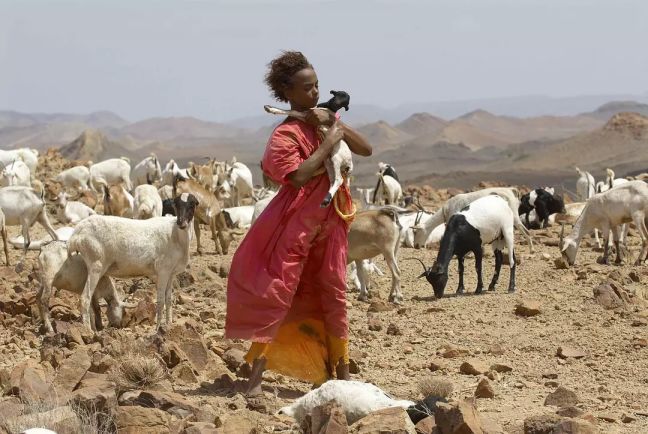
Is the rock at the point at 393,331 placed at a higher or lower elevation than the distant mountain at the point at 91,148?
higher

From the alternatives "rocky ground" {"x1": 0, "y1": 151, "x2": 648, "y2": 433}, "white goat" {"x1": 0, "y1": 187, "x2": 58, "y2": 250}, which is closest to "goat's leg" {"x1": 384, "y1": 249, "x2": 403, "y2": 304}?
"rocky ground" {"x1": 0, "y1": 151, "x2": 648, "y2": 433}

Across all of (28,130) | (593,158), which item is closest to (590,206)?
(593,158)

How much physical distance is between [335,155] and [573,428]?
199 cm

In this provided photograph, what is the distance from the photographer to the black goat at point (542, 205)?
22.2 m

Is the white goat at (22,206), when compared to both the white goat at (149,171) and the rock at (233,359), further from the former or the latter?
the white goat at (149,171)

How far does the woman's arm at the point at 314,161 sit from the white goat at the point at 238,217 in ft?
45.9

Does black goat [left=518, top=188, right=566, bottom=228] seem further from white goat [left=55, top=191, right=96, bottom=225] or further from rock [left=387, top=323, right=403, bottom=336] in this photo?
rock [left=387, top=323, right=403, bottom=336]

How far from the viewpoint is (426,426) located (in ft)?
18.0

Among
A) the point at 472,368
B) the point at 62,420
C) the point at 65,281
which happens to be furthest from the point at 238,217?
the point at 62,420

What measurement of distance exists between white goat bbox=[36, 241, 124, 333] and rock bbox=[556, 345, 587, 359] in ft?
12.4

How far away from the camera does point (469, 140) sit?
121250 millimetres

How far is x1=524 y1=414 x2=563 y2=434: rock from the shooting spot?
5.61 m

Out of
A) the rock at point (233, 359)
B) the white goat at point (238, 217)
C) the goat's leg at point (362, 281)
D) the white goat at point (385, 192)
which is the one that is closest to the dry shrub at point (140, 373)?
the rock at point (233, 359)

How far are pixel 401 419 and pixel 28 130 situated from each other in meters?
190
